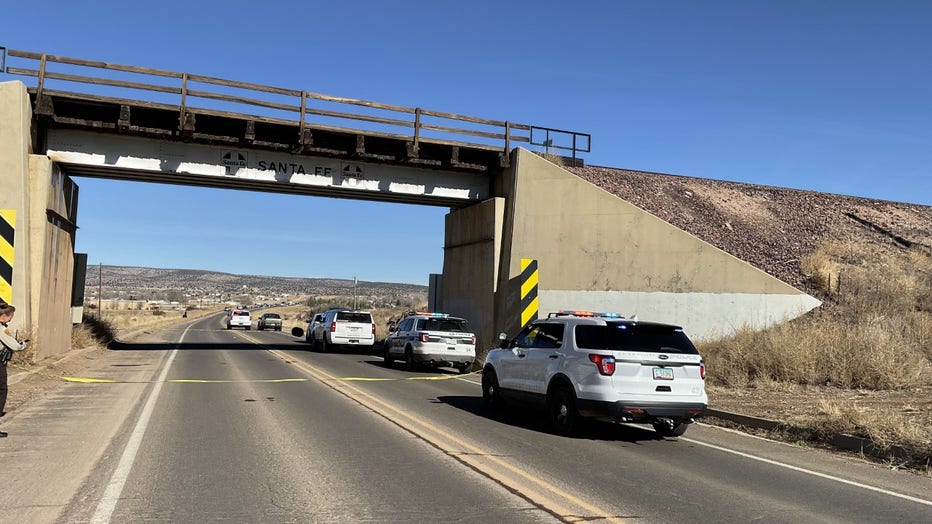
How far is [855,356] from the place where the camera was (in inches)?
615

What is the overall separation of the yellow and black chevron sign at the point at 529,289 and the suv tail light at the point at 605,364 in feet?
42.2

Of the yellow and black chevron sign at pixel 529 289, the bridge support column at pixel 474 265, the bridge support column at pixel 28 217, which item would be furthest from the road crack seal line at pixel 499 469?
the bridge support column at pixel 474 265

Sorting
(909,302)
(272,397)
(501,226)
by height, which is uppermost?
A: (501,226)

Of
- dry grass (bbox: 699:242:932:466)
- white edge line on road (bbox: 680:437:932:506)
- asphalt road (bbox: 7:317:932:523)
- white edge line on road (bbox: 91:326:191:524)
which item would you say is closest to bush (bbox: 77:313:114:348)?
asphalt road (bbox: 7:317:932:523)

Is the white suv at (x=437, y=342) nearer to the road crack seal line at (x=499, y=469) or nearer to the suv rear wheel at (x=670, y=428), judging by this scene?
the road crack seal line at (x=499, y=469)

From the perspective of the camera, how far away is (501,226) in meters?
24.5

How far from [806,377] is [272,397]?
11384 millimetres

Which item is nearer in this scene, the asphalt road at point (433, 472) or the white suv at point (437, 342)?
the asphalt road at point (433, 472)

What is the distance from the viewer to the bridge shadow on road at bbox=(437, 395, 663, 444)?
10.6m

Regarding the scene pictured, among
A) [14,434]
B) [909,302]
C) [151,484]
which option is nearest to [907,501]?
[151,484]

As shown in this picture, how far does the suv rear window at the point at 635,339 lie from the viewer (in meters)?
10.1

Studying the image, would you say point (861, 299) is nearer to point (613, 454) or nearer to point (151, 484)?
point (613, 454)

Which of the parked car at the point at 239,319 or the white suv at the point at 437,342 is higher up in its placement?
the white suv at the point at 437,342

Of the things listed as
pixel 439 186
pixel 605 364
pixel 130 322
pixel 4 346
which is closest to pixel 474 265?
pixel 439 186
